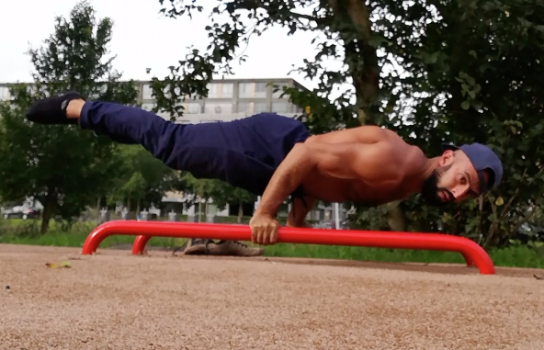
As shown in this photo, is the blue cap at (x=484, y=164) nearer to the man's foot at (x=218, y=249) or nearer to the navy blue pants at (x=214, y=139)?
the navy blue pants at (x=214, y=139)

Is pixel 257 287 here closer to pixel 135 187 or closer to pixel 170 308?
pixel 170 308

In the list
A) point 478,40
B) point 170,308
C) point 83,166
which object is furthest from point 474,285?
point 83,166

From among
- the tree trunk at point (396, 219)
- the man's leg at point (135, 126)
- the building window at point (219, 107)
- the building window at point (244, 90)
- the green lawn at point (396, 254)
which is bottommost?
the green lawn at point (396, 254)

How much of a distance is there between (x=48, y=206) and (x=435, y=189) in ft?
14.3

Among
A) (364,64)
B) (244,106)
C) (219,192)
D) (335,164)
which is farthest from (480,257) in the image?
(244,106)

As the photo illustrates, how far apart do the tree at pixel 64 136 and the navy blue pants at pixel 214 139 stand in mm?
3267

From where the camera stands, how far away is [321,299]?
112 centimetres

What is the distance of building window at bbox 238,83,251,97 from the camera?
20.9 meters

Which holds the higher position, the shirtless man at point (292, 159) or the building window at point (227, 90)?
the building window at point (227, 90)

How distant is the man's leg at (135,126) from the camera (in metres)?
2.00

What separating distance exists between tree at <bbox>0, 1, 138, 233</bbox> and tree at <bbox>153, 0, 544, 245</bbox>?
2.63 meters

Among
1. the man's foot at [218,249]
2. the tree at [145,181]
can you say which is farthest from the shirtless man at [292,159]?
the tree at [145,181]

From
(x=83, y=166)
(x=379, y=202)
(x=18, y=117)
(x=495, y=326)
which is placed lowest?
(x=495, y=326)

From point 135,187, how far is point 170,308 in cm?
1337
